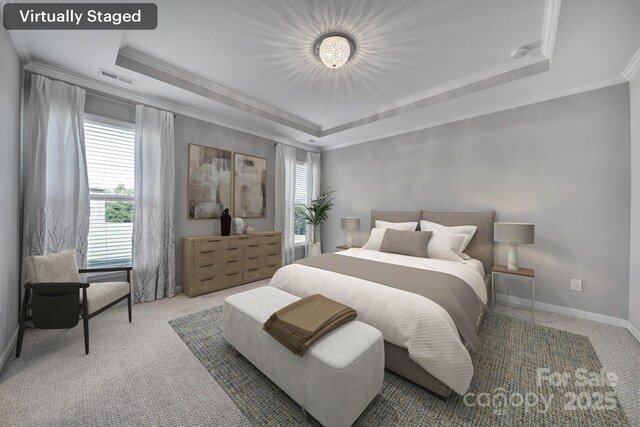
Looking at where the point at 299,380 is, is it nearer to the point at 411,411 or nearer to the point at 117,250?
the point at 411,411

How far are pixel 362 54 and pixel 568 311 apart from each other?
3789mm

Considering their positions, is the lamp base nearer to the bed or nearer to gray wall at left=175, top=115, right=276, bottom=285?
the bed

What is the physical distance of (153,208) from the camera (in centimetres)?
323

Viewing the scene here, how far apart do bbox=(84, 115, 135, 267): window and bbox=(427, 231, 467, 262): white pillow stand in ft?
13.1

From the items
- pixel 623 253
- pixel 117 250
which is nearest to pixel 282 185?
pixel 117 250

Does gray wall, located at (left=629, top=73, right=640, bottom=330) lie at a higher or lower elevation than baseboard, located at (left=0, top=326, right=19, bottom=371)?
higher

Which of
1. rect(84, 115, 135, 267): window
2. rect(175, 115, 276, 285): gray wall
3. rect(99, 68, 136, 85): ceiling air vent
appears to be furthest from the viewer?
rect(175, 115, 276, 285): gray wall

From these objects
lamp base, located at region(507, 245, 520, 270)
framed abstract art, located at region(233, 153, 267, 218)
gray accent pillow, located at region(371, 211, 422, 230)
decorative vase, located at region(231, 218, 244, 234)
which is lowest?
lamp base, located at region(507, 245, 520, 270)

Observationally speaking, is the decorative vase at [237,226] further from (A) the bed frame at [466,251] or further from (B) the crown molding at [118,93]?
(A) the bed frame at [466,251]

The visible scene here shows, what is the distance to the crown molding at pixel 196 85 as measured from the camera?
2.55m

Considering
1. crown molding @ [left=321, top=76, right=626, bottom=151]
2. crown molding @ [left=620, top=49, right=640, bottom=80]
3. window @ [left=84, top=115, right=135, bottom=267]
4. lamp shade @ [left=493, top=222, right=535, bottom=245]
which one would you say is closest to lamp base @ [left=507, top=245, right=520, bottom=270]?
lamp shade @ [left=493, top=222, right=535, bottom=245]

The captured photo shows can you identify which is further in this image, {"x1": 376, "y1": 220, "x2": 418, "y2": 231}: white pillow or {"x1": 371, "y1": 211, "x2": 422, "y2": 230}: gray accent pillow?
{"x1": 371, "y1": 211, "x2": 422, "y2": 230}: gray accent pillow

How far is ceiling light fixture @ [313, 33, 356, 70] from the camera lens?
2217 mm

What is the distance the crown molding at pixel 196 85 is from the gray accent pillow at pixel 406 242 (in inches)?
100
